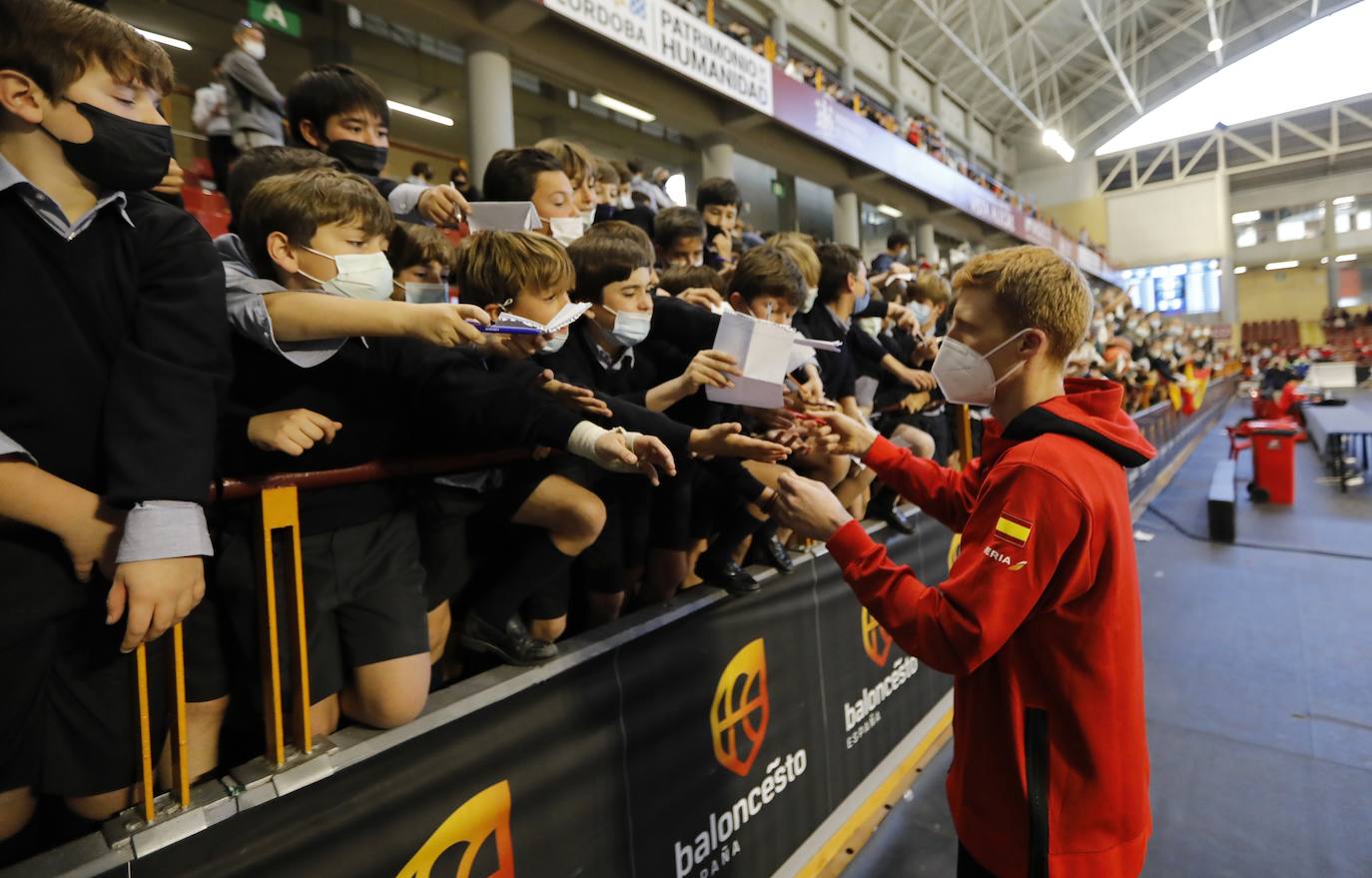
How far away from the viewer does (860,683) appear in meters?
2.94

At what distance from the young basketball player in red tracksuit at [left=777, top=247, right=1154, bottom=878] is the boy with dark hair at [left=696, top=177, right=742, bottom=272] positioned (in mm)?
2365

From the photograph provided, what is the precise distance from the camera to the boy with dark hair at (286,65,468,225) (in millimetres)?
2252

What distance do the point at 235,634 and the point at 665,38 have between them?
917cm

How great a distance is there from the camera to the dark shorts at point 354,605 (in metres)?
1.46

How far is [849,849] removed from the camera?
2.65 metres

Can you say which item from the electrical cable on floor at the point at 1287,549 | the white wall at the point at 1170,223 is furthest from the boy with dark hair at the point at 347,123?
the white wall at the point at 1170,223

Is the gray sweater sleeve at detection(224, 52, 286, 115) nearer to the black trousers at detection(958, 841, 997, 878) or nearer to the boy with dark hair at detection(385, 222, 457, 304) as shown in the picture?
the boy with dark hair at detection(385, 222, 457, 304)

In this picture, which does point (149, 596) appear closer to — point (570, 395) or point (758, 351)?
point (570, 395)

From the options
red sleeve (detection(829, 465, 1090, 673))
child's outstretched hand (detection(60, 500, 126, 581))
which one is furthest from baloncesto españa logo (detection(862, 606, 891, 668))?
child's outstretched hand (detection(60, 500, 126, 581))

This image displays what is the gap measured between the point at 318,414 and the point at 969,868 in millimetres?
1641

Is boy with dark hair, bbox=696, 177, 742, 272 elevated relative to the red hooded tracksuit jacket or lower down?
elevated

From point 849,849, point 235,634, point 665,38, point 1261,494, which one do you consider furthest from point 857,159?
point 235,634

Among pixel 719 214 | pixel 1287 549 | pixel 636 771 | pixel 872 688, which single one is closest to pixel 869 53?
pixel 1287 549

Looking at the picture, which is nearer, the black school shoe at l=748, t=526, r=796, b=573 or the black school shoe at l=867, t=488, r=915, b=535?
the black school shoe at l=748, t=526, r=796, b=573
